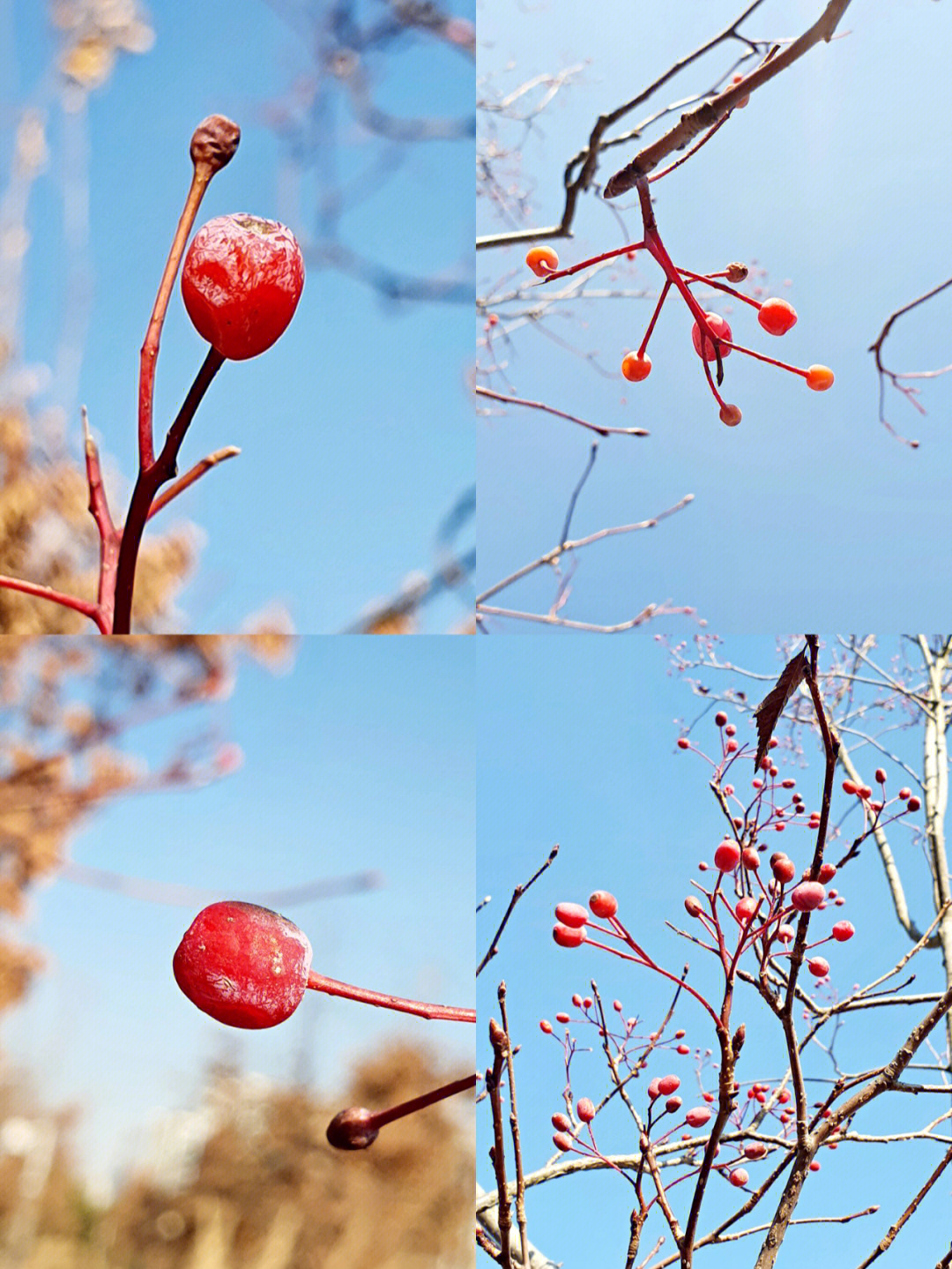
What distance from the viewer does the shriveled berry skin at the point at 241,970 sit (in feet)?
0.79

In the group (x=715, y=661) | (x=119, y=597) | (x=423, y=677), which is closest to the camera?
(x=119, y=597)

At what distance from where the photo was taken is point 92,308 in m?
0.57

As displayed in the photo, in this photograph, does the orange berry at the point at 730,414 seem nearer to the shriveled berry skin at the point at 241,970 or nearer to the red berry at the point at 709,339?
the red berry at the point at 709,339

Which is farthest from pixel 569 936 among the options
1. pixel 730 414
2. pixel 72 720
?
pixel 72 720

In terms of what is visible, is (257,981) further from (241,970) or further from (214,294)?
(214,294)

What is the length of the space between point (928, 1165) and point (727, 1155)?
118 mm

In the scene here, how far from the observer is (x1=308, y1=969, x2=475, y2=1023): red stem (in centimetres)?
23

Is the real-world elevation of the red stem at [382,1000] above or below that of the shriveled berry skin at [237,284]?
below

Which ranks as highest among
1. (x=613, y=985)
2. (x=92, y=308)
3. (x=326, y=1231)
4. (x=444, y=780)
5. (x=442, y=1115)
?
(x=92, y=308)

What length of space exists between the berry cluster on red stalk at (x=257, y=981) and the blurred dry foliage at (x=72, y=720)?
353mm

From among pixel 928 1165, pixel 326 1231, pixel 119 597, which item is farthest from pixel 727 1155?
pixel 119 597

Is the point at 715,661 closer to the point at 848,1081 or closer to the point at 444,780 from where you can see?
the point at 444,780

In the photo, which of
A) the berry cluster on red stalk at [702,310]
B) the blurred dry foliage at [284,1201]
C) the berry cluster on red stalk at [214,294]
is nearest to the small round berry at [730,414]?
the berry cluster on red stalk at [702,310]

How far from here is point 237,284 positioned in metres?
0.23
